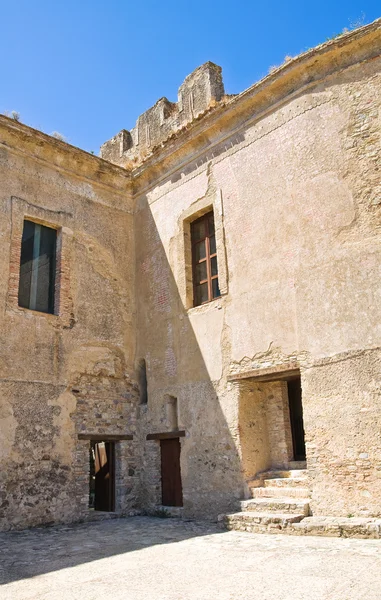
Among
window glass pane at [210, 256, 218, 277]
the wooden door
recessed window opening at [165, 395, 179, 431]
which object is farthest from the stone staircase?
window glass pane at [210, 256, 218, 277]

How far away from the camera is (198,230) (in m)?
10.0

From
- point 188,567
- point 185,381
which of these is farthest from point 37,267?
point 188,567

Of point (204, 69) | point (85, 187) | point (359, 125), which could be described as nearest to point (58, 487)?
point (85, 187)

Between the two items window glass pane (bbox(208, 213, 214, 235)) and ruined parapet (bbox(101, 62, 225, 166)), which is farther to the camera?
ruined parapet (bbox(101, 62, 225, 166))

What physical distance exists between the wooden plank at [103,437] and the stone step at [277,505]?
2.86m

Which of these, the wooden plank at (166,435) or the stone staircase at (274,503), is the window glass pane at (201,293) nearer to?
the wooden plank at (166,435)

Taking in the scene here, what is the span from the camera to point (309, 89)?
8258 mm

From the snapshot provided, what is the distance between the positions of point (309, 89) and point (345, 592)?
7.10 m

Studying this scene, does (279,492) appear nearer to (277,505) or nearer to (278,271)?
(277,505)

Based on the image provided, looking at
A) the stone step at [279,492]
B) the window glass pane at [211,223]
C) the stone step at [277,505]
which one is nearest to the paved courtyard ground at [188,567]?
the stone step at [277,505]

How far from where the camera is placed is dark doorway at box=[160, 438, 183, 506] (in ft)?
29.7

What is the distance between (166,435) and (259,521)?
283 cm

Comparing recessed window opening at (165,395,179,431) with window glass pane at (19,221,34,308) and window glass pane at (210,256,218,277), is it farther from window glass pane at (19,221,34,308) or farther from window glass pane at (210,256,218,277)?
window glass pane at (19,221,34,308)

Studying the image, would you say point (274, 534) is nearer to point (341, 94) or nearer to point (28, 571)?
point (28, 571)
